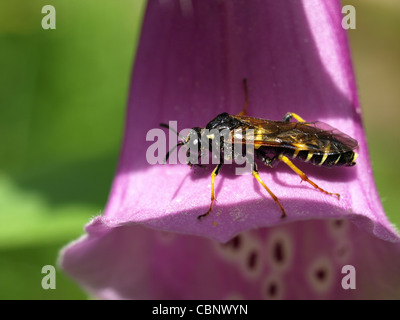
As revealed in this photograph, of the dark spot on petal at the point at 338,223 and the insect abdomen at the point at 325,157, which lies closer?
the insect abdomen at the point at 325,157

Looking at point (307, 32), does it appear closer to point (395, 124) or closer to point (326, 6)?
point (326, 6)

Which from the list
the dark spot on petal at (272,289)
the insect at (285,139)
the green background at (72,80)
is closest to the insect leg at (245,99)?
the insect at (285,139)

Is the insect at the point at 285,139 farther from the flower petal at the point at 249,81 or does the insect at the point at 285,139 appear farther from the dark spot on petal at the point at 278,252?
the dark spot on petal at the point at 278,252

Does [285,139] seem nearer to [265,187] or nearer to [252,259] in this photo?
[265,187]

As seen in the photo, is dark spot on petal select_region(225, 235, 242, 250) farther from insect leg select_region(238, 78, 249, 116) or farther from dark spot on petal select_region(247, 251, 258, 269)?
insect leg select_region(238, 78, 249, 116)

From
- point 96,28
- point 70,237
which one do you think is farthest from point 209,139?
point 96,28

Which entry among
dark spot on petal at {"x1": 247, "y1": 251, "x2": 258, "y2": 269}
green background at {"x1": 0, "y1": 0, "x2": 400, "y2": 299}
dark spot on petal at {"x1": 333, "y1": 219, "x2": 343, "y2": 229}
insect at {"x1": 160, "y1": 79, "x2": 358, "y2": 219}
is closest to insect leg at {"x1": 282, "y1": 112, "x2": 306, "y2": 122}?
insect at {"x1": 160, "y1": 79, "x2": 358, "y2": 219}
